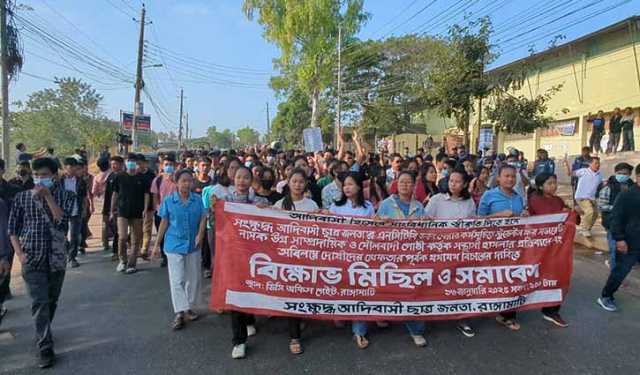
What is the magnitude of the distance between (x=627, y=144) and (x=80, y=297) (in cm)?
1591

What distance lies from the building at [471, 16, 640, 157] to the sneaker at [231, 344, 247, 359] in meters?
10.8

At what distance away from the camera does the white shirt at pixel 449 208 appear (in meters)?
3.79

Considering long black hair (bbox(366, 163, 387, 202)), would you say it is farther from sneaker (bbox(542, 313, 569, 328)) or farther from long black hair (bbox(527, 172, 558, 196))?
sneaker (bbox(542, 313, 569, 328))

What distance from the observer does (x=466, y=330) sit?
12.3 ft

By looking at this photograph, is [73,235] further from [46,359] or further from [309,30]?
[309,30]

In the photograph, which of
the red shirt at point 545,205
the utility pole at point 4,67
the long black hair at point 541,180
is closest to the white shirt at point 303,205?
the red shirt at point 545,205

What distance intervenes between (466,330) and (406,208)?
1.29 meters

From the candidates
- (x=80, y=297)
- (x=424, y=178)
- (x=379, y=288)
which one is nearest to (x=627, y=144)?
(x=424, y=178)

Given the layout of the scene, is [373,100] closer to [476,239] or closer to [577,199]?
[577,199]

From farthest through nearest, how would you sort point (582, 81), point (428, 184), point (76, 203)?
point (582, 81) → point (428, 184) → point (76, 203)

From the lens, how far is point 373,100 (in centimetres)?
3134

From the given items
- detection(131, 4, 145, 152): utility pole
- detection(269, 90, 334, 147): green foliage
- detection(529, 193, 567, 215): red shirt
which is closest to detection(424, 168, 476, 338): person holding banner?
detection(529, 193, 567, 215): red shirt

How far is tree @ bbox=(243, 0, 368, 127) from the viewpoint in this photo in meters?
23.2

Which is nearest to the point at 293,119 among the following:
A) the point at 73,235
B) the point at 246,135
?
the point at 73,235
